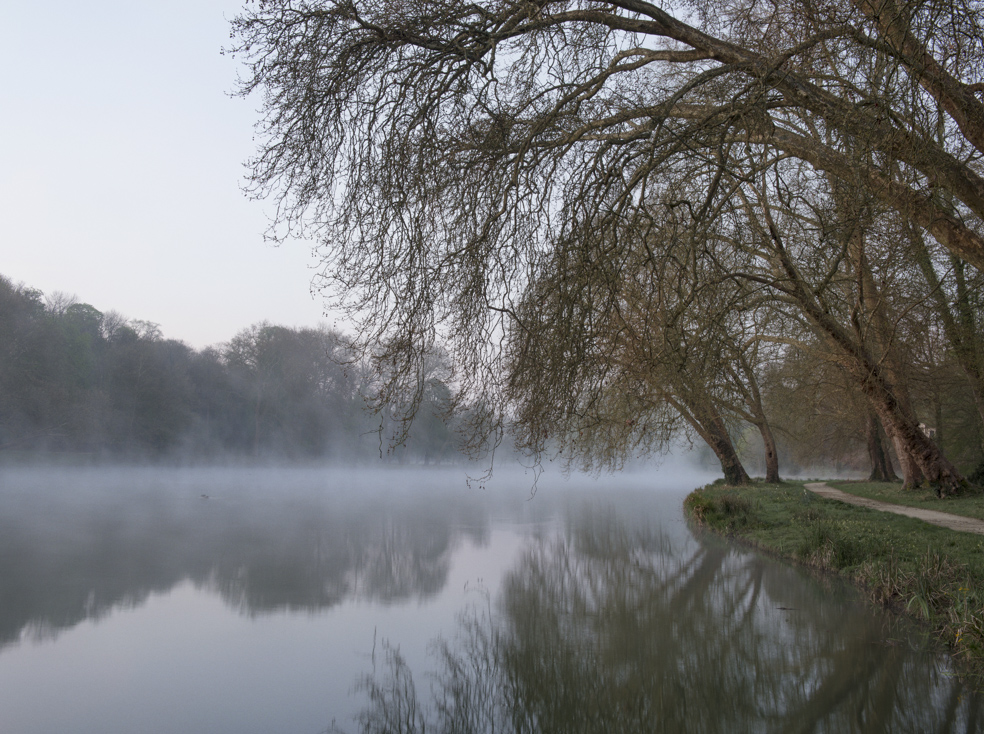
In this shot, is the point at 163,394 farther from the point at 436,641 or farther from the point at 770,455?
the point at 436,641

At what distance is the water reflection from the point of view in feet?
31.1

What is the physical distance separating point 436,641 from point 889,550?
19.4ft

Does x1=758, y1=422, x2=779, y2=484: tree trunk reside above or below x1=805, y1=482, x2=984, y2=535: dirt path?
above

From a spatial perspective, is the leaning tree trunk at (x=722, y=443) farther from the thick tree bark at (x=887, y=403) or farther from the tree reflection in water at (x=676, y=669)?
the tree reflection in water at (x=676, y=669)

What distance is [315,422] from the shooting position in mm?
49969

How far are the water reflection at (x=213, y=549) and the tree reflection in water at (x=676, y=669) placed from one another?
246 centimetres

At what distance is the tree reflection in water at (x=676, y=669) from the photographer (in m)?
5.64

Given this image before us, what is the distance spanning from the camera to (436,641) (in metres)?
7.81

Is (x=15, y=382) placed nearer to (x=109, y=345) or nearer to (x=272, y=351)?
(x=109, y=345)

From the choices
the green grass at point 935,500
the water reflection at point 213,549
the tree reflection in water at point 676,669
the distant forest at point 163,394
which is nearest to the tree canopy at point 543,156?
the tree reflection in water at point 676,669

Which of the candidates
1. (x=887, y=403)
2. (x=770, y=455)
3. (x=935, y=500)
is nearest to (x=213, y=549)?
(x=887, y=403)

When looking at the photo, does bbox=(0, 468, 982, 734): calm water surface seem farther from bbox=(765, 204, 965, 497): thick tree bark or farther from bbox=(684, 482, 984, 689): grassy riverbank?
bbox=(765, 204, 965, 497): thick tree bark

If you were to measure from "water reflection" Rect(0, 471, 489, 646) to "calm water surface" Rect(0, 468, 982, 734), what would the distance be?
0.08 metres

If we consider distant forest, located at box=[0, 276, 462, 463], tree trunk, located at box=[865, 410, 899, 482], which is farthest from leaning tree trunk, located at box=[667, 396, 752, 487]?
distant forest, located at box=[0, 276, 462, 463]
